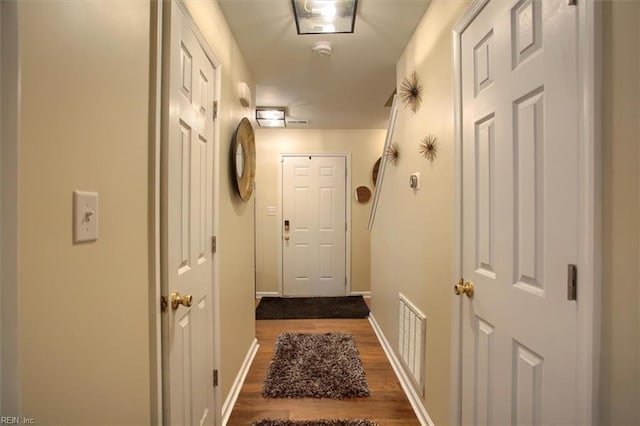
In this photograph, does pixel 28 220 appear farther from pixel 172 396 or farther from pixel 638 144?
pixel 638 144

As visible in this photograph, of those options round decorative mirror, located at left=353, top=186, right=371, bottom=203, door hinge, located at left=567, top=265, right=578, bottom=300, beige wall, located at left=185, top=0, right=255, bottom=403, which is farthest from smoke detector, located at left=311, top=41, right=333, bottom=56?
round decorative mirror, located at left=353, top=186, right=371, bottom=203

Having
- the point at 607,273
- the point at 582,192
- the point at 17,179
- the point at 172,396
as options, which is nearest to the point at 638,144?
the point at 582,192

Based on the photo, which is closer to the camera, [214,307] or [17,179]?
[17,179]

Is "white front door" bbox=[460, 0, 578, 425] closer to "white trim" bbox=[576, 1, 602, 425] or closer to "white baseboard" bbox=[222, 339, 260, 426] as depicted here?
"white trim" bbox=[576, 1, 602, 425]

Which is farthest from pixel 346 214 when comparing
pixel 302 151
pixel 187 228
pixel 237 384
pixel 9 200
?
pixel 9 200

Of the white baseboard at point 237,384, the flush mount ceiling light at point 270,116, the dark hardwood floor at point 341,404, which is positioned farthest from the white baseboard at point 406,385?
the flush mount ceiling light at point 270,116

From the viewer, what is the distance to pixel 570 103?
74 cm

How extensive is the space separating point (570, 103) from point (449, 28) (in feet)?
3.02

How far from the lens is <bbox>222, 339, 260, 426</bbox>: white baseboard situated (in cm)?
173

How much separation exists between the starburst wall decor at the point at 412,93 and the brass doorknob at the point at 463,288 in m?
1.13

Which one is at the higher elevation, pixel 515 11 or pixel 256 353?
pixel 515 11

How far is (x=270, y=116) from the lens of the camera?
3.53m

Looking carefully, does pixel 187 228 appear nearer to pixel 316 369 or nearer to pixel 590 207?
pixel 590 207


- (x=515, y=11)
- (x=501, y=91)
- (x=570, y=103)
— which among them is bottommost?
(x=570, y=103)
